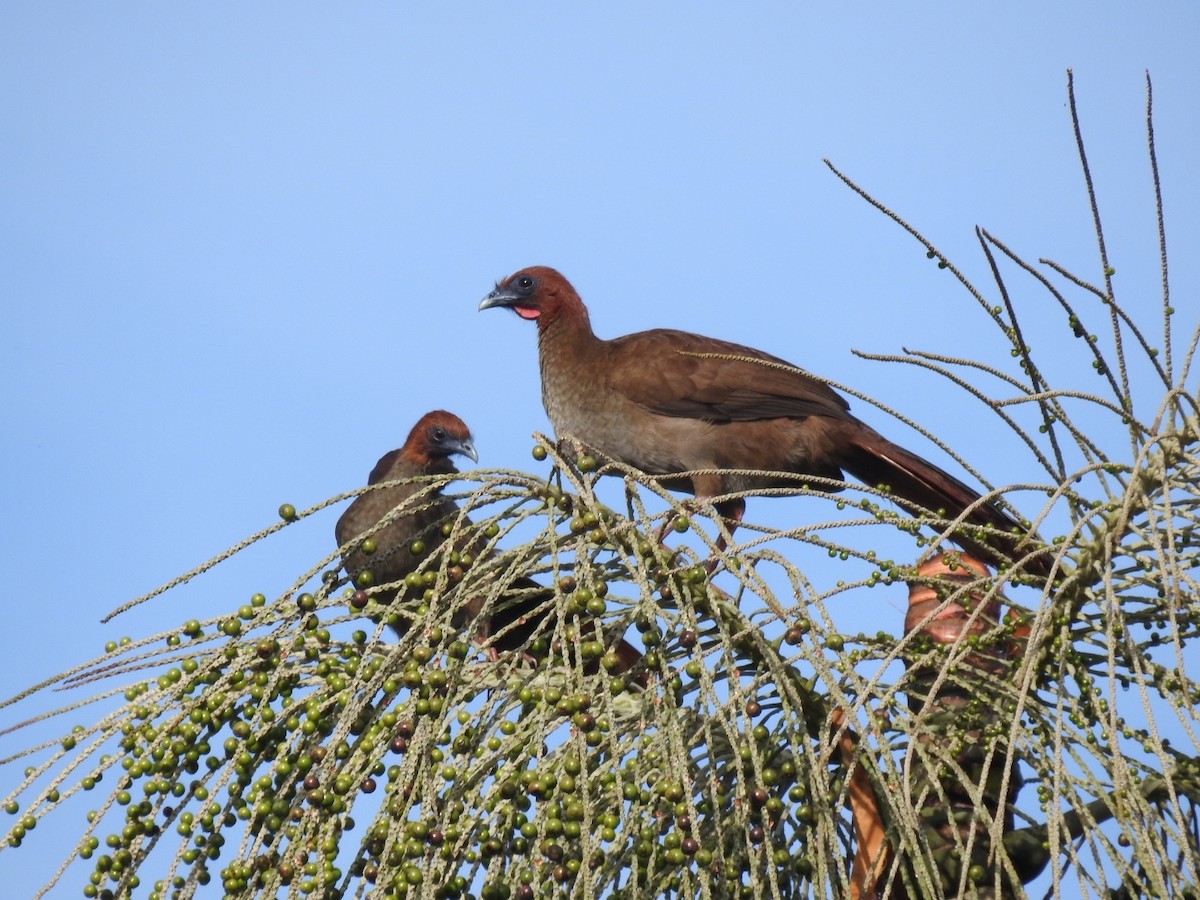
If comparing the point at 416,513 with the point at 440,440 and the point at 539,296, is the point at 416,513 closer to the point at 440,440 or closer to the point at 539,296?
the point at 440,440

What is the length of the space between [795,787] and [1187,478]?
32.4 inches

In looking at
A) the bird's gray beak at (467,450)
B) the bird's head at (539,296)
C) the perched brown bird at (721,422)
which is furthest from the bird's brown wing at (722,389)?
the bird's gray beak at (467,450)

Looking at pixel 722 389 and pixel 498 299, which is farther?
pixel 498 299

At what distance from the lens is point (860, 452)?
5.09m

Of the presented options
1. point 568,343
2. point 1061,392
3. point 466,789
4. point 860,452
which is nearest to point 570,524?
point 466,789

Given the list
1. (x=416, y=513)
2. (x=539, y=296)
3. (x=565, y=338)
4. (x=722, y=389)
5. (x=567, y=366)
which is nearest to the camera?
(x=416, y=513)

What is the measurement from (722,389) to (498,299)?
1268 millimetres

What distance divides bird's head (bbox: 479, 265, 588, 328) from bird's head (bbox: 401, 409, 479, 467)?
22.0 inches

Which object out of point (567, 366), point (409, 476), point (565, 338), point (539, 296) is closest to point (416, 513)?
point (409, 476)

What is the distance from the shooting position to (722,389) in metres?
5.18

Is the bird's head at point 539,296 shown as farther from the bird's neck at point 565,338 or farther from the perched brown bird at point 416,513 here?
the perched brown bird at point 416,513

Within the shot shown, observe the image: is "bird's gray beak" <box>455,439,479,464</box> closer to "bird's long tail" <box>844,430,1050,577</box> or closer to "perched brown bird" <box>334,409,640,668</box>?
"perched brown bird" <box>334,409,640,668</box>

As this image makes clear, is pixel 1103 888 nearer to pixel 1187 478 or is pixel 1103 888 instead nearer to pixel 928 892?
pixel 928 892

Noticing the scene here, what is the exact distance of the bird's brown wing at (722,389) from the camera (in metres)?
5.15
